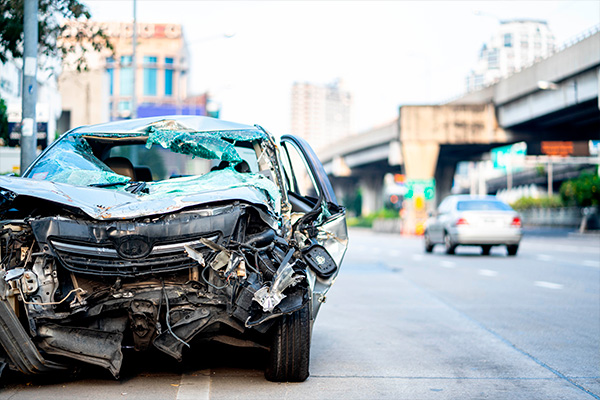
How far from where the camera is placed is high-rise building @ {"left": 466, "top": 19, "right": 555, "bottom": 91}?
47.9m

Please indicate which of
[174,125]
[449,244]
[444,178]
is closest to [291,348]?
[174,125]

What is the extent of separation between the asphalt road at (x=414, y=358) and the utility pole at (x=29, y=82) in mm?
4903

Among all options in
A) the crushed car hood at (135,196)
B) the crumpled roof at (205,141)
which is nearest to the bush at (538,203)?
the crumpled roof at (205,141)

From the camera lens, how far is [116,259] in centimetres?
449

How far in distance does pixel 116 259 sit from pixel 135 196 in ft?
1.88

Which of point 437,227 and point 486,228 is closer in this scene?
point 486,228

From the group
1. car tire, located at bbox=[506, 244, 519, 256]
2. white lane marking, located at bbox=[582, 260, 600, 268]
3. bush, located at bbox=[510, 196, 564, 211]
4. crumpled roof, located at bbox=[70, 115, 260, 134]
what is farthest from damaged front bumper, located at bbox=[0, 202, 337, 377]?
bush, located at bbox=[510, 196, 564, 211]

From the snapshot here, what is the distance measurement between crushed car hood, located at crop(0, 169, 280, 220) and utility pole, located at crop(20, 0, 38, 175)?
21.1ft

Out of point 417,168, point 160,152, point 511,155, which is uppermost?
point 511,155

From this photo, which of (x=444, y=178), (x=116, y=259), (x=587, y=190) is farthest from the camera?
(x=444, y=178)

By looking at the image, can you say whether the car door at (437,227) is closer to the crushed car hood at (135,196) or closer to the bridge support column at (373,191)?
the crushed car hood at (135,196)

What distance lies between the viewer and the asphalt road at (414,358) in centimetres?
498

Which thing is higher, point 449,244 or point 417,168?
point 417,168

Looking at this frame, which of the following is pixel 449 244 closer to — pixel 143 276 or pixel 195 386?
pixel 195 386
